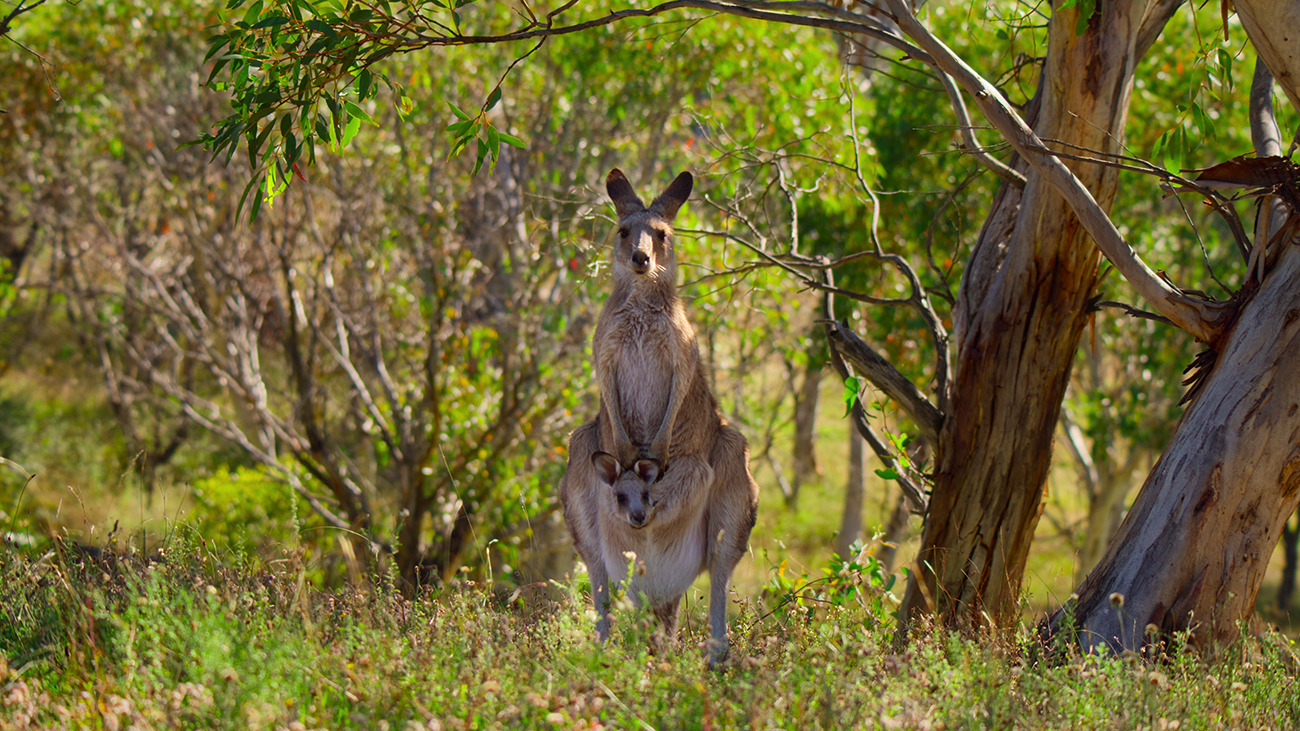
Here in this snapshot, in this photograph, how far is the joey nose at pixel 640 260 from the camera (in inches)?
175

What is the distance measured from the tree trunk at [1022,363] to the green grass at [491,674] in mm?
905

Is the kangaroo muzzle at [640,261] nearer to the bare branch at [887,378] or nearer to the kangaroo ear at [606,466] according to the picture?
the kangaroo ear at [606,466]

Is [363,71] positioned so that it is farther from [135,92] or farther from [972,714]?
[135,92]

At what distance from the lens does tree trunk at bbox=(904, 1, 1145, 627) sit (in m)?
4.45

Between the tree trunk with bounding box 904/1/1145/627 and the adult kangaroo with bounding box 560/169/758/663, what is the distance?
3.27 feet

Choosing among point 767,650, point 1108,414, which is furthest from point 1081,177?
point 1108,414

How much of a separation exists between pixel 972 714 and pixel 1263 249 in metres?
2.36

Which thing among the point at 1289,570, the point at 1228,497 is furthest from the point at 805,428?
the point at 1228,497

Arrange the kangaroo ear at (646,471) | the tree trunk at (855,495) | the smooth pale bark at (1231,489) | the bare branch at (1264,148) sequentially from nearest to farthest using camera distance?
the smooth pale bark at (1231,489)
the bare branch at (1264,148)
the kangaroo ear at (646,471)
the tree trunk at (855,495)

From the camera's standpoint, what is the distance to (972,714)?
2738 mm

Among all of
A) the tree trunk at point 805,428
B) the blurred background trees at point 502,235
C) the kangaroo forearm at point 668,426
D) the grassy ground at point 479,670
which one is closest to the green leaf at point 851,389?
the kangaroo forearm at point 668,426

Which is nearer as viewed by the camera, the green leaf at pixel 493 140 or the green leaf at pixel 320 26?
the green leaf at pixel 320 26

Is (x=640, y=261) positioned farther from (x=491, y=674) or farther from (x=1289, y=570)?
(x=1289, y=570)

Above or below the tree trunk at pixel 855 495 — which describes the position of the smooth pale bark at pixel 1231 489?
above
